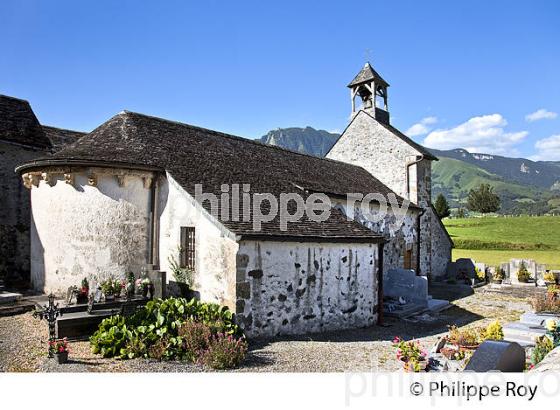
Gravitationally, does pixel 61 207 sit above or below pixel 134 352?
above

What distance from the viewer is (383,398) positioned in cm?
581

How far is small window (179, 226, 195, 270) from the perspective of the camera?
11539 mm

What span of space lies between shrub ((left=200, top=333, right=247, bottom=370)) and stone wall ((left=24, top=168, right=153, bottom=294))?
5.23m

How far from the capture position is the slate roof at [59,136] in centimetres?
1859

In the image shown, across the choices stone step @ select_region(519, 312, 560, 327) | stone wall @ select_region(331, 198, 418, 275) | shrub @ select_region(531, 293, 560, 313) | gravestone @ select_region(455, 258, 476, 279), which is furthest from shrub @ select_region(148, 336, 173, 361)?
gravestone @ select_region(455, 258, 476, 279)

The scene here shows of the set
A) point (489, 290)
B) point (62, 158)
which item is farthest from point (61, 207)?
point (489, 290)

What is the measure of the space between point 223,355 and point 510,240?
144 ft

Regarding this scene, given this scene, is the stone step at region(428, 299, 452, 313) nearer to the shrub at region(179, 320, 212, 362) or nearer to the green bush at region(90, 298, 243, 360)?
the green bush at region(90, 298, 243, 360)

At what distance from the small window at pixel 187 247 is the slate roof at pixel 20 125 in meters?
9.92

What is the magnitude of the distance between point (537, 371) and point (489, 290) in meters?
17.7

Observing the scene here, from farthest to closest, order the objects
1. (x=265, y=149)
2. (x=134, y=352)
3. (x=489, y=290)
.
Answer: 1. (x=489, y=290)
2. (x=265, y=149)
3. (x=134, y=352)

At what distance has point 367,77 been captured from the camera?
25.9 metres

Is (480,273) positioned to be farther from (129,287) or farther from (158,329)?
(158,329)

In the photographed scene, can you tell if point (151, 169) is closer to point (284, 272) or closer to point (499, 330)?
point (284, 272)
